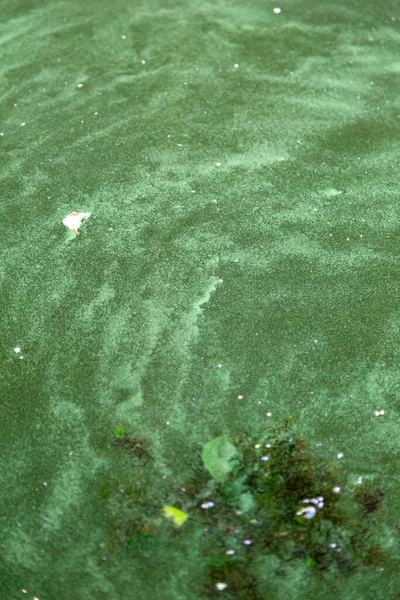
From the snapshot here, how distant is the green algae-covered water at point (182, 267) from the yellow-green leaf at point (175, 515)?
3 centimetres

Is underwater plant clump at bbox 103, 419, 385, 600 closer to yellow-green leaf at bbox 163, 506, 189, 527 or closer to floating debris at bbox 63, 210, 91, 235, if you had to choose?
yellow-green leaf at bbox 163, 506, 189, 527

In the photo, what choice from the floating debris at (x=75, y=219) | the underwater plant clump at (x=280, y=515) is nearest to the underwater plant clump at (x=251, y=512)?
the underwater plant clump at (x=280, y=515)

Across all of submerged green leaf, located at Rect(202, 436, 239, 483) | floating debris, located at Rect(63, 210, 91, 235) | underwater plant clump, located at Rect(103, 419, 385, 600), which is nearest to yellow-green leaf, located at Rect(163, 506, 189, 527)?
underwater plant clump, located at Rect(103, 419, 385, 600)

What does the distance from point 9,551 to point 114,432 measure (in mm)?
501

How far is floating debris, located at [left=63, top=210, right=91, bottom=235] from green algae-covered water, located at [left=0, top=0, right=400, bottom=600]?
0.11 ft

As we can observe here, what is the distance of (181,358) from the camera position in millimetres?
2426

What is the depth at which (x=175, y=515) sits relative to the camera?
82.3 inches

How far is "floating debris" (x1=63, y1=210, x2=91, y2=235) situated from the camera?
9.37 feet

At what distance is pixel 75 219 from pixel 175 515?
4.61ft

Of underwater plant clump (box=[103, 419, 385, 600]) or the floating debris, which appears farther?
the floating debris

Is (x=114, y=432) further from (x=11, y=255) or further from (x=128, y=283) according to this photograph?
(x=11, y=255)

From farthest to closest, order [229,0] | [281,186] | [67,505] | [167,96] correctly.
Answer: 1. [229,0]
2. [167,96]
3. [281,186]
4. [67,505]

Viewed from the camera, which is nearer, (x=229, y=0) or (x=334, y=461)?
(x=334, y=461)

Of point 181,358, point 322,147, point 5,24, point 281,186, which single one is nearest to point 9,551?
point 181,358
